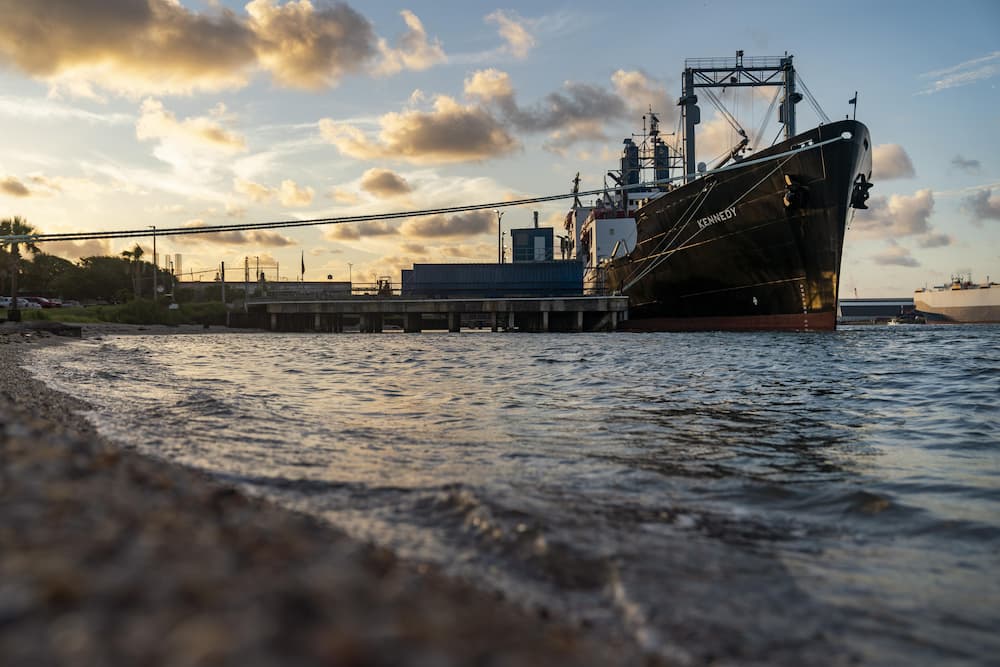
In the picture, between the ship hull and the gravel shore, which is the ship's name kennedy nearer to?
the gravel shore

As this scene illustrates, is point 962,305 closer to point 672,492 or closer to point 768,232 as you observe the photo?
point 768,232

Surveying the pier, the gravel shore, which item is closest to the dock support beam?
the pier

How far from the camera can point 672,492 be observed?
14.9ft

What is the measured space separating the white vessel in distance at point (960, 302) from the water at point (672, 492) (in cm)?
7094

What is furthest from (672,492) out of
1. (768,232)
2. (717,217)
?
(717,217)

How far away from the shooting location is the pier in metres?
41.6

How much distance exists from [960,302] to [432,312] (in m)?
62.4

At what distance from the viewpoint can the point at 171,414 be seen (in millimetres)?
7777

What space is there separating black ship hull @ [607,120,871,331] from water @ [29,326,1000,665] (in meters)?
15.8

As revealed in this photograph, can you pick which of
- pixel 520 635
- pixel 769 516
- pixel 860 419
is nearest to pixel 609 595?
pixel 520 635

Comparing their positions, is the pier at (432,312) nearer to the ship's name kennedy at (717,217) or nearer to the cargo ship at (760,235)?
the cargo ship at (760,235)

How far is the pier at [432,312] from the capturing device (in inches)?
1638

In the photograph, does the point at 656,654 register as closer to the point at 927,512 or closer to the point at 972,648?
the point at 972,648

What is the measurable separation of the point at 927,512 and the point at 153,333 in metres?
46.3
